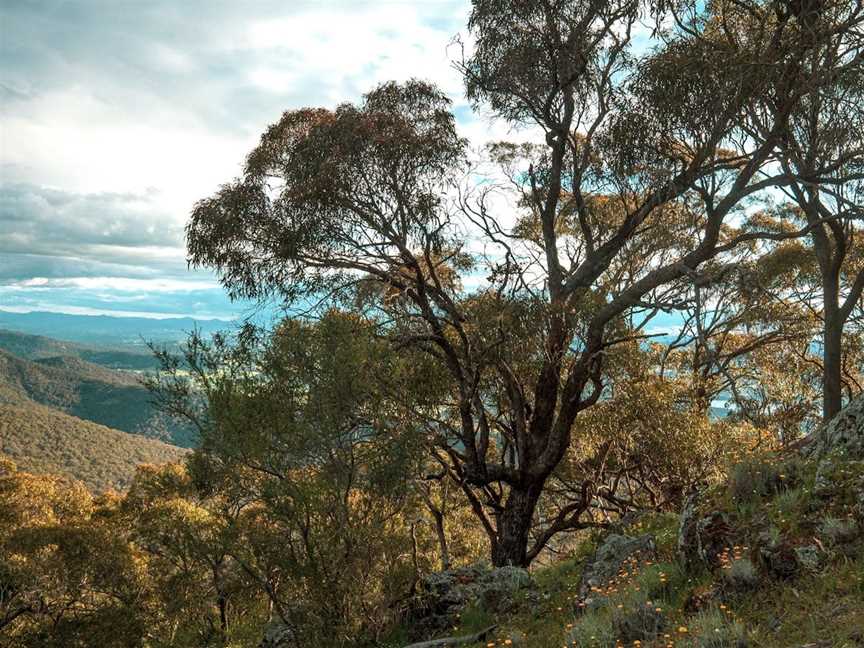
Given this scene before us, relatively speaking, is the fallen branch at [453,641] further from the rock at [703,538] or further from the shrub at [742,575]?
the shrub at [742,575]

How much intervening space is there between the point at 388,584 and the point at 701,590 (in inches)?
209

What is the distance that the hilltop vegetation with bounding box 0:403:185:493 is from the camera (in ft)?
378

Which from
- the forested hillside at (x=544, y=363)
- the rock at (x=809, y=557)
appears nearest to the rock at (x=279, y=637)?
the forested hillside at (x=544, y=363)

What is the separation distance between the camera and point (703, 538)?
619 cm

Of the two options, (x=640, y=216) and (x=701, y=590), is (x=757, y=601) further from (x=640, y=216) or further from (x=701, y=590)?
(x=640, y=216)

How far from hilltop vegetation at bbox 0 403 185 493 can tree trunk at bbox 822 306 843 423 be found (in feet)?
386

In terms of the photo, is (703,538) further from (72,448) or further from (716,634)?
(72,448)

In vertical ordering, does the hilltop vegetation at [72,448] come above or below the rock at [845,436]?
below

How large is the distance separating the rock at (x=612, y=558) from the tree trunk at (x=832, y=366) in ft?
18.4

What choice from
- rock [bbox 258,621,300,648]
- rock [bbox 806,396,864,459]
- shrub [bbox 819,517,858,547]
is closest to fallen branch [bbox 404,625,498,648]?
rock [bbox 258,621,300,648]

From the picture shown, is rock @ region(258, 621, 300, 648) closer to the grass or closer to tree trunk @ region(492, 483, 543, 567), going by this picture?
the grass

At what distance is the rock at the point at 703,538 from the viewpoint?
6004 mm

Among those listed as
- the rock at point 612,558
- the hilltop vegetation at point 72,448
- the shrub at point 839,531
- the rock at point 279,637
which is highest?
the shrub at point 839,531

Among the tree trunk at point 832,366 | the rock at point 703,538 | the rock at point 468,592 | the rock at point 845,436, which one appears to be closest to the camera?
the rock at point 703,538
